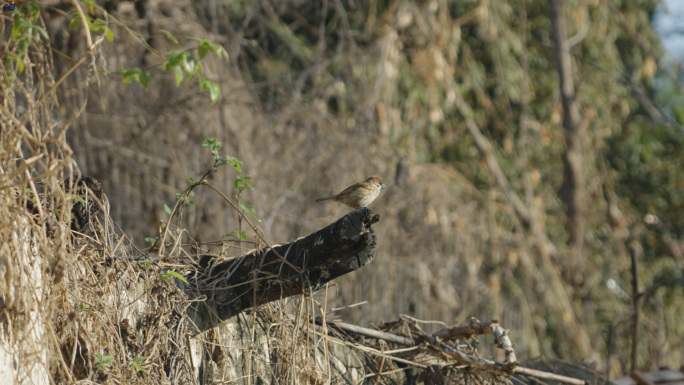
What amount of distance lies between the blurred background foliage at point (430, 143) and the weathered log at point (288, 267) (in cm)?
186

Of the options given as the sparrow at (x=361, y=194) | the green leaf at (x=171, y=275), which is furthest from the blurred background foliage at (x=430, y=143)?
the green leaf at (x=171, y=275)

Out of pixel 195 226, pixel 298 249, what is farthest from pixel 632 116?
pixel 298 249

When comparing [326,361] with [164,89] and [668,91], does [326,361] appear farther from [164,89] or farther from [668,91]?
[668,91]

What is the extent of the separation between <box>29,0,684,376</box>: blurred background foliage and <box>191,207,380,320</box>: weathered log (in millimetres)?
1859

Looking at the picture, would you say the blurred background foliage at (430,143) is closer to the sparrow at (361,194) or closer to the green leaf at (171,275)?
the sparrow at (361,194)

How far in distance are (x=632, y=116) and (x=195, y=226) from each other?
30.6ft

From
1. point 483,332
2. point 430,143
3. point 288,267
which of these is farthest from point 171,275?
point 430,143

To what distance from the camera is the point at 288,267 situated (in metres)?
3.68

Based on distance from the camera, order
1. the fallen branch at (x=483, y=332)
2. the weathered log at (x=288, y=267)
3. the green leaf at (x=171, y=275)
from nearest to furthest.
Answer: the weathered log at (x=288, y=267) < the green leaf at (x=171, y=275) < the fallen branch at (x=483, y=332)

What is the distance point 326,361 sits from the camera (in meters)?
3.89

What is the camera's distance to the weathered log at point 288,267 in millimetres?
3383

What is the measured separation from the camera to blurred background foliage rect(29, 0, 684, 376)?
799cm

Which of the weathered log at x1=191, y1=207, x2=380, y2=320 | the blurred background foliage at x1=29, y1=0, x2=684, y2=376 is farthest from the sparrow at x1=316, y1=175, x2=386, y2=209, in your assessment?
the weathered log at x1=191, y1=207, x2=380, y2=320

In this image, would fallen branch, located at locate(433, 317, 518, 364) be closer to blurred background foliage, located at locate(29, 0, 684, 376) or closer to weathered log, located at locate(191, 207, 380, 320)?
weathered log, located at locate(191, 207, 380, 320)
